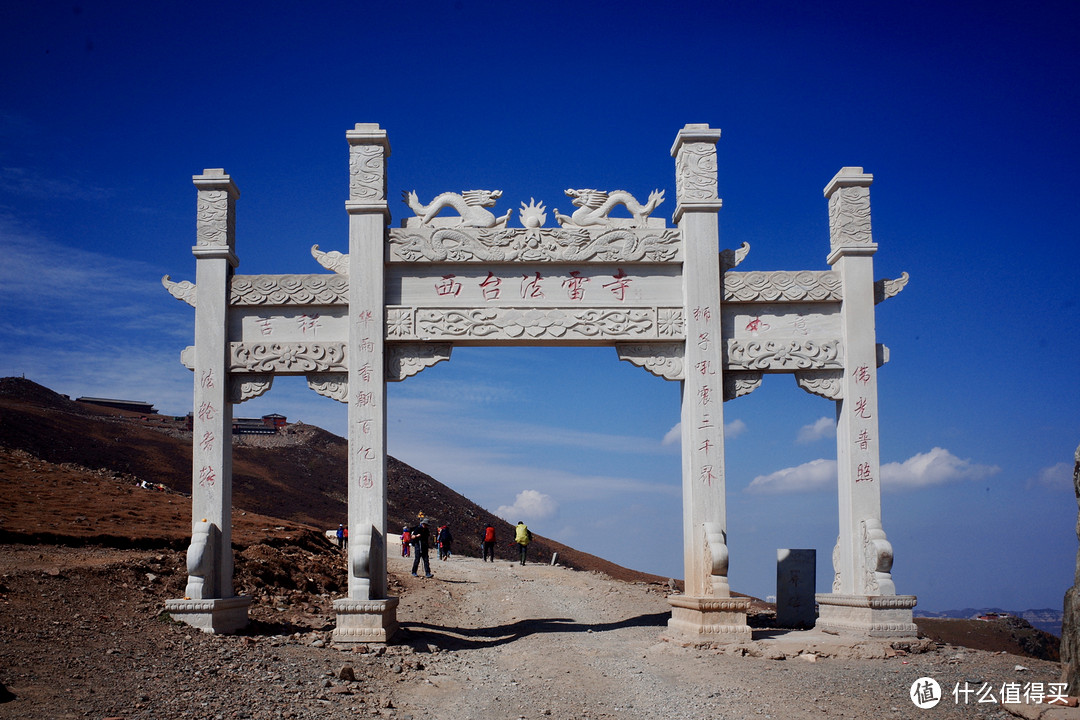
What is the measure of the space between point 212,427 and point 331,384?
1.50 metres

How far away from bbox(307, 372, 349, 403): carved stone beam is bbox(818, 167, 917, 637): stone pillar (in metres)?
6.16

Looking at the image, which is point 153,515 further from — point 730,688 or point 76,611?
point 730,688

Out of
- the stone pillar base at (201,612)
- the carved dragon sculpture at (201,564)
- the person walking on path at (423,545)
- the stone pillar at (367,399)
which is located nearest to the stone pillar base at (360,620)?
the stone pillar at (367,399)

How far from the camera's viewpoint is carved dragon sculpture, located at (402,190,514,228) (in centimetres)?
1059

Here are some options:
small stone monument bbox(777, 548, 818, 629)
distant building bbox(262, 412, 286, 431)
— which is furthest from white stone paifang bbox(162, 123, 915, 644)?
distant building bbox(262, 412, 286, 431)

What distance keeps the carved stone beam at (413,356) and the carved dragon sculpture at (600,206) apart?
2.23 metres

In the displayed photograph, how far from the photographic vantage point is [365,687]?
25.4ft

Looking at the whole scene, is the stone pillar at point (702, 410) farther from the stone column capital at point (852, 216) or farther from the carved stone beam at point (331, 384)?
the carved stone beam at point (331, 384)

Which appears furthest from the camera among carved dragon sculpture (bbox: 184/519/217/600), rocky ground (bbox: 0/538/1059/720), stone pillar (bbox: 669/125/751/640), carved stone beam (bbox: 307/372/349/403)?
carved stone beam (bbox: 307/372/349/403)

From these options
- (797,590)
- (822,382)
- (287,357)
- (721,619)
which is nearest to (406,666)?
(721,619)

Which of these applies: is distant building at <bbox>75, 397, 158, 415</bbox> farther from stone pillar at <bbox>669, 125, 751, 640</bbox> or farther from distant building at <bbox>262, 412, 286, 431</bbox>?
stone pillar at <bbox>669, 125, 751, 640</bbox>

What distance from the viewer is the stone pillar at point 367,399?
9484mm

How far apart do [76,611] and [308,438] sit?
37163 millimetres

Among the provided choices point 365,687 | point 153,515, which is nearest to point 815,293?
point 365,687
